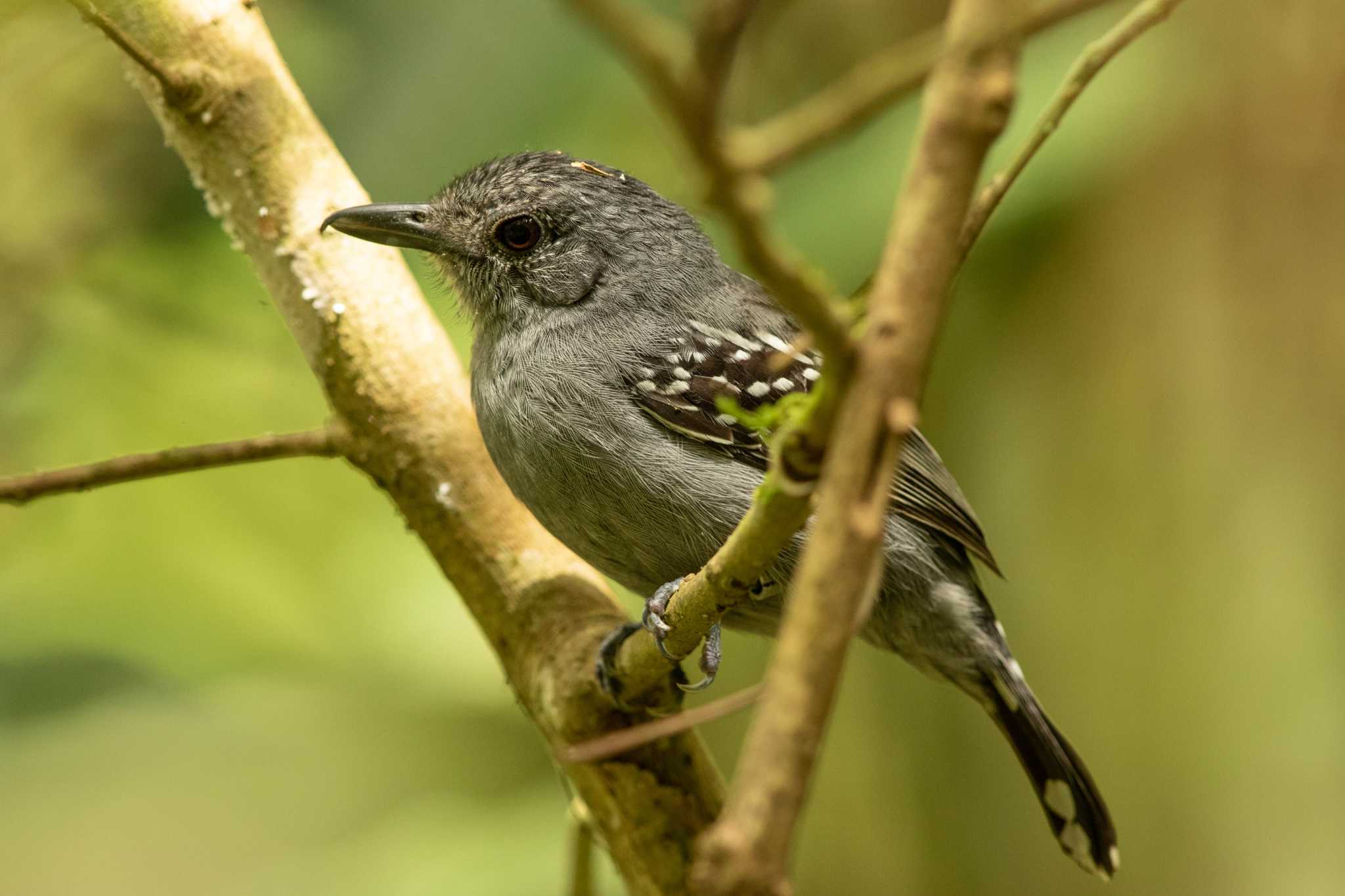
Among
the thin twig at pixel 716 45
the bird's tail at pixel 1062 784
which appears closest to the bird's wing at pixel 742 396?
the bird's tail at pixel 1062 784

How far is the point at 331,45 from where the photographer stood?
491cm

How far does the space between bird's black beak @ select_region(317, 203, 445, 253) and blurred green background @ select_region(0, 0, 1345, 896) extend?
784mm

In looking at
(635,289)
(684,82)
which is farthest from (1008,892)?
(684,82)

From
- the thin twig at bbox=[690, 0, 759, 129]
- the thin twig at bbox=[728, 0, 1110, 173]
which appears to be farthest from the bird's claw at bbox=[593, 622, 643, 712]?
the thin twig at bbox=[690, 0, 759, 129]

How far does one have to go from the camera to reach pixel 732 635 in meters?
5.46

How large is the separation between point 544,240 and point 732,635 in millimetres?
2240

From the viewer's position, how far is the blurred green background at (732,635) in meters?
4.59

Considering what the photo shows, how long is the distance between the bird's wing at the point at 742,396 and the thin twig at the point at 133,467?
1028mm

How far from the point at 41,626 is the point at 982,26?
160 inches

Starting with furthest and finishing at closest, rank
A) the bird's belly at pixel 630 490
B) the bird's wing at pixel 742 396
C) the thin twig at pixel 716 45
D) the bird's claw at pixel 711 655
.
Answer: the bird's wing at pixel 742 396 < the bird's belly at pixel 630 490 < the bird's claw at pixel 711 655 < the thin twig at pixel 716 45

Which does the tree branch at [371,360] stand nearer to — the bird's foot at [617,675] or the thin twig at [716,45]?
the bird's foot at [617,675]

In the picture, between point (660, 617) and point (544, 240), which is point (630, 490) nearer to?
point (660, 617)

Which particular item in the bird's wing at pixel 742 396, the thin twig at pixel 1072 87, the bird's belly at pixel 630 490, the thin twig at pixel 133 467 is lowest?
the thin twig at pixel 133 467

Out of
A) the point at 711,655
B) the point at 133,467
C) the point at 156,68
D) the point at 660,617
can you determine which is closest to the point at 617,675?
the point at 711,655
